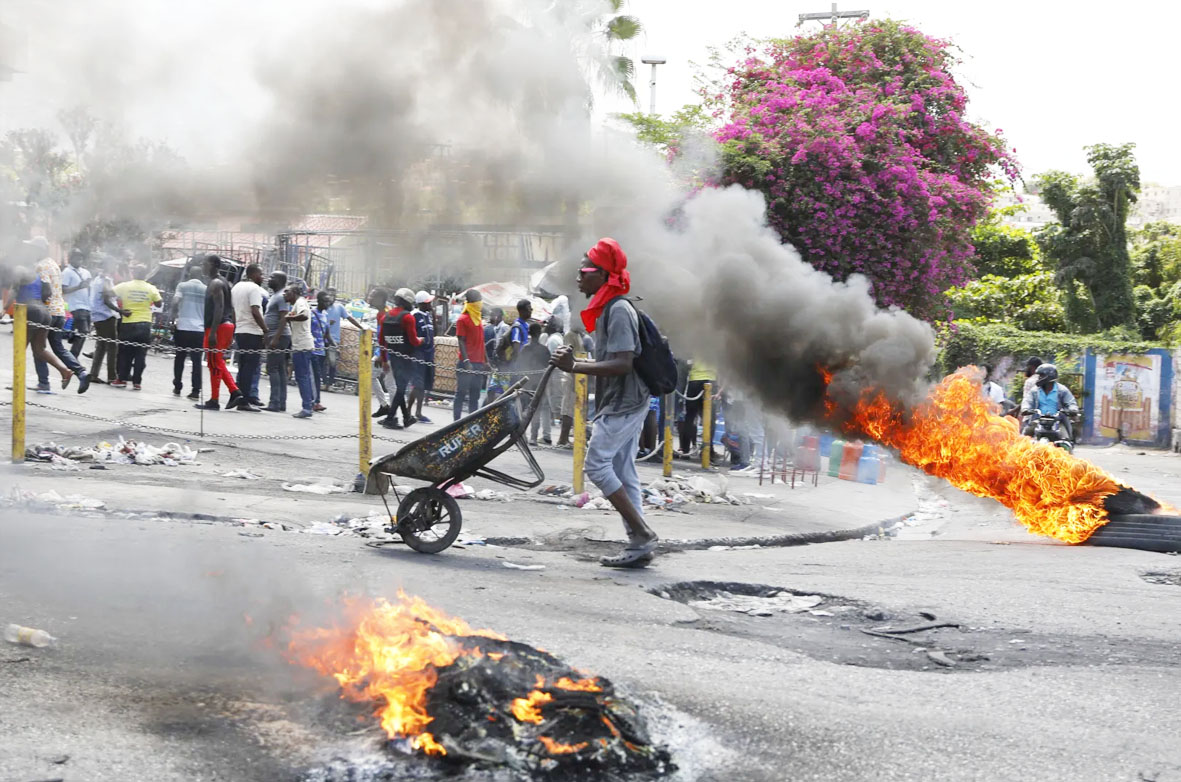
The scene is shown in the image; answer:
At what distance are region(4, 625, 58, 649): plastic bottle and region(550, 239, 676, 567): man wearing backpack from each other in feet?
10.2

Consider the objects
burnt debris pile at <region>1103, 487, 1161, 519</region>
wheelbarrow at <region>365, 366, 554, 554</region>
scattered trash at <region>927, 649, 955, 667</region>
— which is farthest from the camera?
burnt debris pile at <region>1103, 487, 1161, 519</region>

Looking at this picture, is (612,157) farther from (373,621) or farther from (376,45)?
(373,621)

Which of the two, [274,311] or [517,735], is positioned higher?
[274,311]

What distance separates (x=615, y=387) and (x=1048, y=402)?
23.8 ft

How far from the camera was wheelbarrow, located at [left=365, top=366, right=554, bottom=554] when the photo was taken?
682 centimetres

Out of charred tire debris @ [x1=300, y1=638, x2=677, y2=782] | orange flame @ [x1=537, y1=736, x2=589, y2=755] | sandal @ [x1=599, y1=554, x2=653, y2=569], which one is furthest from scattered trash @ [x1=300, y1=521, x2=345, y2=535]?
orange flame @ [x1=537, y1=736, x2=589, y2=755]

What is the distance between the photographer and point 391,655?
3957 mm

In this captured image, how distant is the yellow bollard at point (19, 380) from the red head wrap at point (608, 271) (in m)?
4.83

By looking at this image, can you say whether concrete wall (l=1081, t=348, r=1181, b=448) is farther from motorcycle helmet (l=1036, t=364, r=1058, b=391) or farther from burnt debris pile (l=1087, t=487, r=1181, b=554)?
burnt debris pile (l=1087, t=487, r=1181, b=554)

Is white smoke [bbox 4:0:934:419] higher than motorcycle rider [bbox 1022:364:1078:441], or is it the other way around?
white smoke [bbox 4:0:934:419]

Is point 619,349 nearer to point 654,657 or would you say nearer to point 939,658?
point 654,657

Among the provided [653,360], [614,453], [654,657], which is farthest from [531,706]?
[653,360]

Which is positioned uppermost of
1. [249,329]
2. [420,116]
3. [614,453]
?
[420,116]

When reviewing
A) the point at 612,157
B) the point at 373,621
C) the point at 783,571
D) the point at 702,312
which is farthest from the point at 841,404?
the point at 373,621
